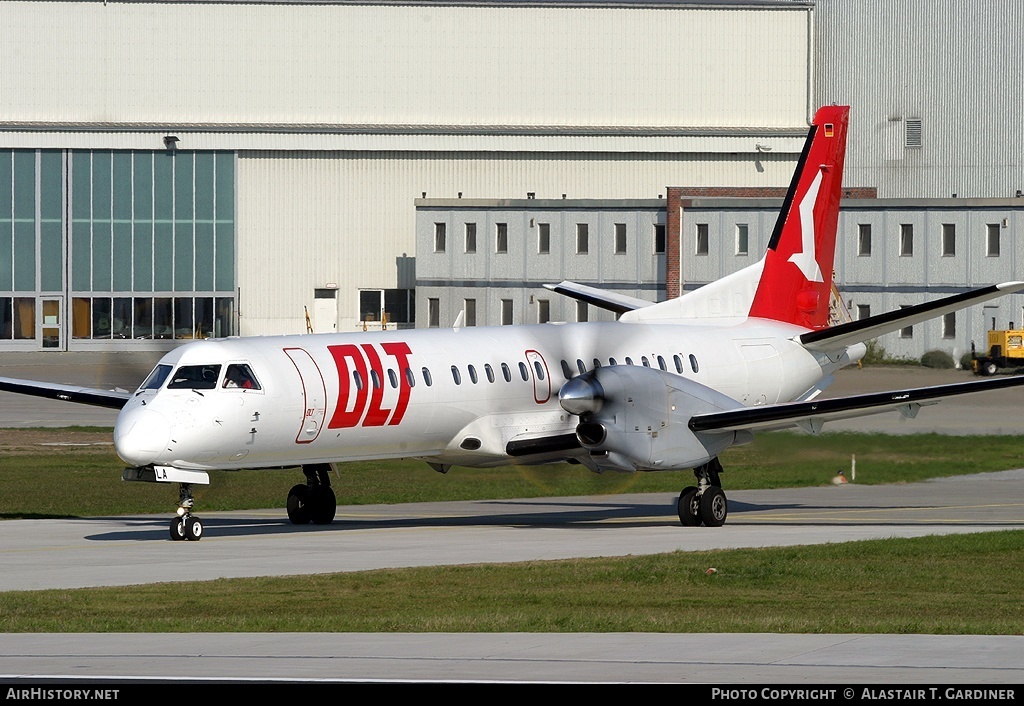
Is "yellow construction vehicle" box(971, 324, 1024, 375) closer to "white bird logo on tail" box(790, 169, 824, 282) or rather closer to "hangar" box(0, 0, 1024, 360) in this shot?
"hangar" box(0, 0, 1024, 360)

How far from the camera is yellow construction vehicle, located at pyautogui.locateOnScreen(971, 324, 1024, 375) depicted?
2333 inches

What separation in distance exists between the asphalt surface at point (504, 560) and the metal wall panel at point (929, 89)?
3582 centimetres

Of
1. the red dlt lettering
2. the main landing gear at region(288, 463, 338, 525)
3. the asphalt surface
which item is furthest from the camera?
the main landing gear at region(288, 463, 338, 525)

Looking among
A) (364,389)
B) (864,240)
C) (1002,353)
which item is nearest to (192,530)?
(364,389)

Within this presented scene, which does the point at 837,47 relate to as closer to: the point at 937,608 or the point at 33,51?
the point at 33,51

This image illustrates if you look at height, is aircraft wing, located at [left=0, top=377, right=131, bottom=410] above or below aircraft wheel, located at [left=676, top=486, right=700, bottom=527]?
above

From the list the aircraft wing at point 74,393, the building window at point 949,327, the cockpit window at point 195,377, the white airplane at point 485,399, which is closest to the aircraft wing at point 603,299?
the white airplane at point 485,399

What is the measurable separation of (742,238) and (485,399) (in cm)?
4669

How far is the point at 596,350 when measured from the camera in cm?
2745

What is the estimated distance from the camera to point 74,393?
26453mm

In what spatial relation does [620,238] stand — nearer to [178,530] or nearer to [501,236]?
[501,236]

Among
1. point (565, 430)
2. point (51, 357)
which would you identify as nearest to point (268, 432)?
point (565, 430)

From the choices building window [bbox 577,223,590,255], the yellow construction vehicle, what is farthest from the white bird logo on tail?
building window [bbox 577,223,590,255]

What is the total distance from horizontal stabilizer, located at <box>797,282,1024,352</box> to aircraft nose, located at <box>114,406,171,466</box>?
1168cm
